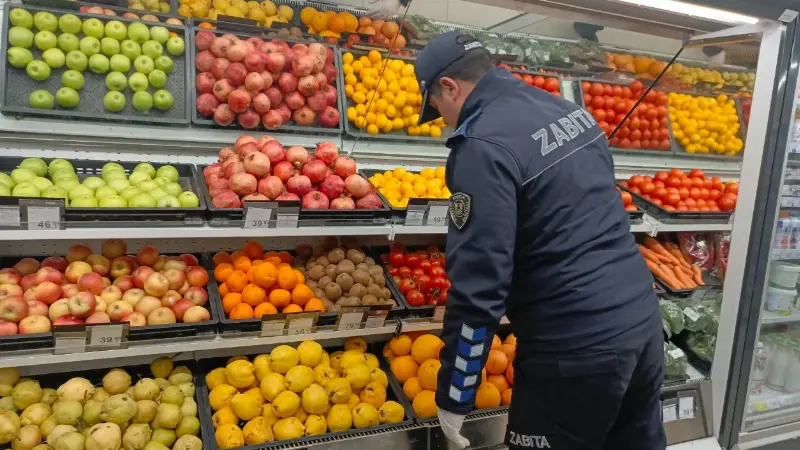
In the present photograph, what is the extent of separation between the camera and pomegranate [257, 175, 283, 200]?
2479 mm

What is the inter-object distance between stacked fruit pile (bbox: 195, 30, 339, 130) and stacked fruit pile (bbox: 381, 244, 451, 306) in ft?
2.73

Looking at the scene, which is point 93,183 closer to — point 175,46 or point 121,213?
point 121,213

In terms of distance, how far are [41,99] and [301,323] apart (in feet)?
5.03

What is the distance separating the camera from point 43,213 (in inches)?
78.0

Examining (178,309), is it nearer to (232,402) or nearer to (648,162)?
(232,402)

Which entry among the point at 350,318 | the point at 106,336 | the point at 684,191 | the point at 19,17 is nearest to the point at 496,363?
the point at 350,318

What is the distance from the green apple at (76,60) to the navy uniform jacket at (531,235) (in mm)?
1886

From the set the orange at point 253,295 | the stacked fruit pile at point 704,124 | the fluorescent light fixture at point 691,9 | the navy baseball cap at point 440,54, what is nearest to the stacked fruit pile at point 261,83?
the orange at point 253,295

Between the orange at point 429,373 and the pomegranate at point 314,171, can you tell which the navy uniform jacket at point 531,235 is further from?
the pomegranate at point 314,171

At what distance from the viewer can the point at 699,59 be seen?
3.09 m

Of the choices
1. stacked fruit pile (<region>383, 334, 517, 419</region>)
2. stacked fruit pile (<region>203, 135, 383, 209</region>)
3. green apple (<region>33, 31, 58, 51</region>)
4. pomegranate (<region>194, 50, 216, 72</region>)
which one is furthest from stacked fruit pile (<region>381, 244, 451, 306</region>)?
green apple (<region>33, 31, 58, 51</region>)

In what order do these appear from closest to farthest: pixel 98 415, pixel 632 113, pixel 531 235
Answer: pixel 531 235 < pixel 98 415 < pixel 632 113

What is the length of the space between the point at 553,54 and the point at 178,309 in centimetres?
320

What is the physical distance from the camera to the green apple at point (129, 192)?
7.28 feet
